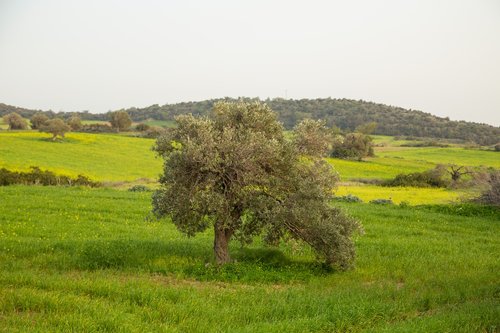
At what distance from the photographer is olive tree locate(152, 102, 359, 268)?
15258 millimetres

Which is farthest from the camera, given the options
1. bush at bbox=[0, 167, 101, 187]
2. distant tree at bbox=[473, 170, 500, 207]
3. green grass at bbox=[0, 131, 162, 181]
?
green grass at bbox=[0, 131, 162, 181]

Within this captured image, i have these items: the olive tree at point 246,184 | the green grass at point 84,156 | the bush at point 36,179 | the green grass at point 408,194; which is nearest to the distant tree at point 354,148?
the green grass at point 408,194

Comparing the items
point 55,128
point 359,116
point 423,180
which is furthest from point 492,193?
point 359,116

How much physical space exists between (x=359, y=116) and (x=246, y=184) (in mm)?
136902

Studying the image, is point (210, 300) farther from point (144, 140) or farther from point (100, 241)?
point (144, 140)

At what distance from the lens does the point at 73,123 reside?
105188 millimetres

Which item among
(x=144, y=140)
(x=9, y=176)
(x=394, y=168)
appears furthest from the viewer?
(x=144, y=140)

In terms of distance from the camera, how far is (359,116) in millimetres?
147250

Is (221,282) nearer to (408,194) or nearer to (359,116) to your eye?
(408,194)

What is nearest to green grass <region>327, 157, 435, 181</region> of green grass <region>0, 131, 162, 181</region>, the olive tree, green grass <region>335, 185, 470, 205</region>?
green grass <region>335, 185, 470, 205</region>

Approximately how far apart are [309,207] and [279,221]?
1.14 meters

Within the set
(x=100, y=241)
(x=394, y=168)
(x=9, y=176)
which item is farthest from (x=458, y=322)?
(x=394, y=168)

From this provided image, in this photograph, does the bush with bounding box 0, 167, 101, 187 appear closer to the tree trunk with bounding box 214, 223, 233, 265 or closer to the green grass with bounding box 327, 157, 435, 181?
the tree trunk with bounding box 214, 223, 233, 265

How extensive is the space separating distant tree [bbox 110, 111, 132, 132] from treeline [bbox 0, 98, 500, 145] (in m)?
24.1
